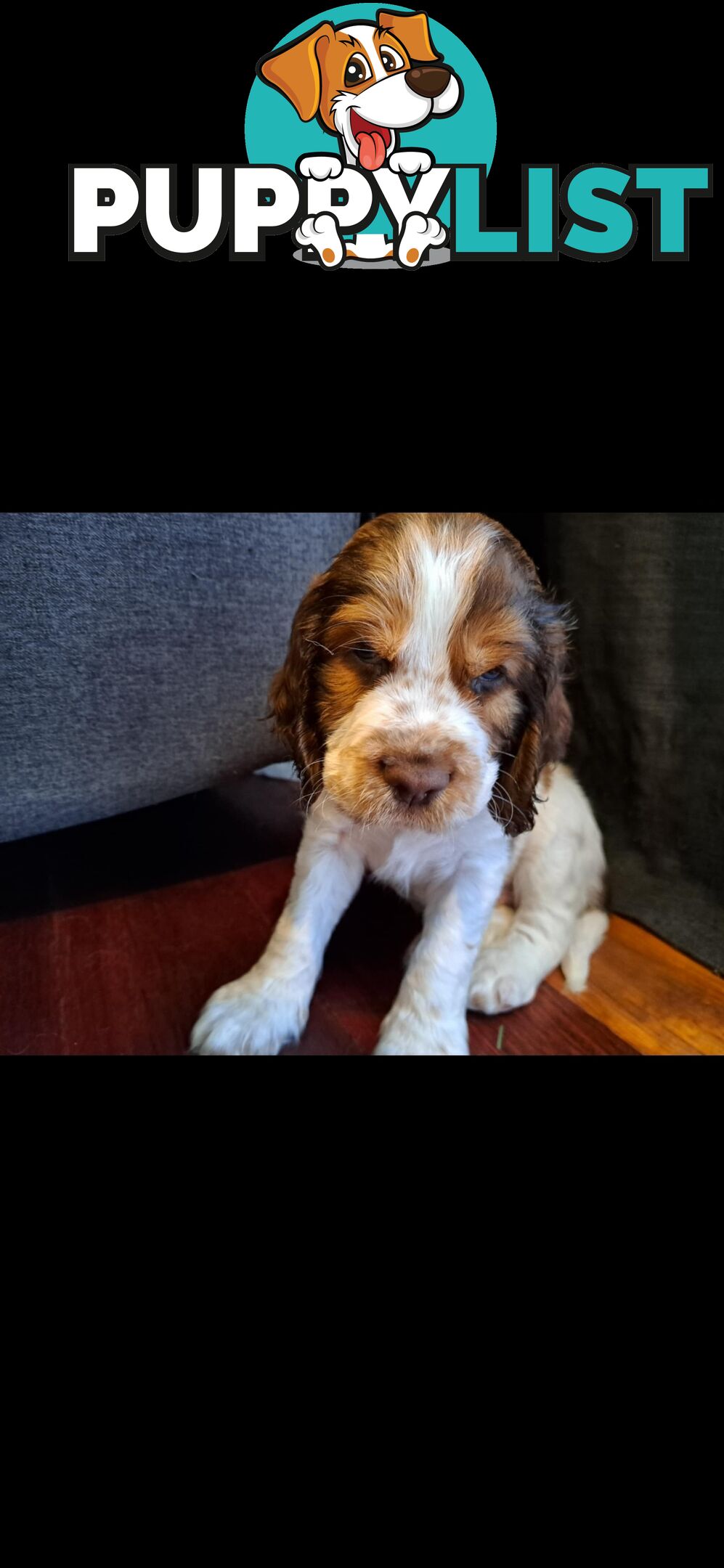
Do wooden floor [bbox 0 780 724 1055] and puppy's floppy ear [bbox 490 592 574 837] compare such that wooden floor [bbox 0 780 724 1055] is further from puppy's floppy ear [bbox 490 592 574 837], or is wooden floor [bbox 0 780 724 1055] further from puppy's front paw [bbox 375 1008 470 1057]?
puppy's floppy ear [bbox 490 592 574 837]

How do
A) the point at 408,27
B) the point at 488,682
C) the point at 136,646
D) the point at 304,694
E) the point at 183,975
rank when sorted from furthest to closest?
the point at 136,646 → the point at 183,975 → the point at 304,694 → the point at 488,682 → the point at 408,27

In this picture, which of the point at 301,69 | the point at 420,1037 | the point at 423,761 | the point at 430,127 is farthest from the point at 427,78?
the point at 420,1037

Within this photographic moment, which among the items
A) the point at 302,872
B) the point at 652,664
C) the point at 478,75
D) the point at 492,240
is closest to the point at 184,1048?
the point at 302,872

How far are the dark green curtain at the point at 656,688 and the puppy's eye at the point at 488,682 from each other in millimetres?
312

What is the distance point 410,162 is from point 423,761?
88cm

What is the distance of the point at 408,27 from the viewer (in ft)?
3.67

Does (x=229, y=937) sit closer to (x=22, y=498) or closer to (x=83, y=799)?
(x=83, y=799)

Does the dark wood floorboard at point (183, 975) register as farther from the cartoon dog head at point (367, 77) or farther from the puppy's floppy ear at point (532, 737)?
the cartoon dog head at point (367, 77)

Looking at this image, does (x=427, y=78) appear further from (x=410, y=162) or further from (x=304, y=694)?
(x=304, y=694)

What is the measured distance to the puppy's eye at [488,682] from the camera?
1307mm

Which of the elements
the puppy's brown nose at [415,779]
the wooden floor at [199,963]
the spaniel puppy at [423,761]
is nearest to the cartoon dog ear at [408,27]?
the spaniel puppy at [423,761]

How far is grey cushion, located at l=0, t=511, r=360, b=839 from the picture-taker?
1.57 m

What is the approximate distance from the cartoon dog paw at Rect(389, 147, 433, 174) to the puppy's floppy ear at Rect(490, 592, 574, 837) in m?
0.67

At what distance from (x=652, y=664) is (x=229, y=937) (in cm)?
111
